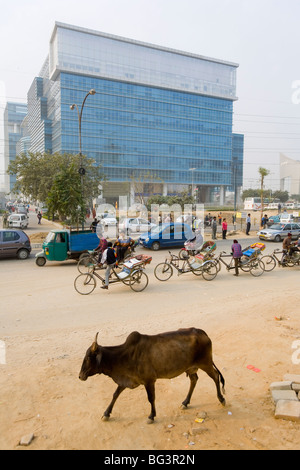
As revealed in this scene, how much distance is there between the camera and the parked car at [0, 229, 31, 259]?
55.2 feet

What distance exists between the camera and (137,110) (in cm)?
9462

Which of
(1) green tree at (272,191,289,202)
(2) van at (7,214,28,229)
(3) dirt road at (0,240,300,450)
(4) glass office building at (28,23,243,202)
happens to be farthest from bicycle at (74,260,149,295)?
(1) green tree at (272,191,289,202)

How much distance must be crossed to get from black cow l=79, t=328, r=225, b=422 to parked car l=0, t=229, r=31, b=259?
14095 mm

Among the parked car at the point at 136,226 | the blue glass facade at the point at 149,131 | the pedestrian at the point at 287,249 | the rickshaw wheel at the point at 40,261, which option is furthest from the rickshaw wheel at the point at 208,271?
the blue glass facade at the point at 149,131

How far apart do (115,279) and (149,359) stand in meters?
6.65

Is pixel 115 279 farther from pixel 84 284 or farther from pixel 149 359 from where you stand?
pixel 149 359

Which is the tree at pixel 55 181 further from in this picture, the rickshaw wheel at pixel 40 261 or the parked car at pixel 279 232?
the parked car at pixel 279 232

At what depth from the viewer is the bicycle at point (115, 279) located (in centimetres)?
1076

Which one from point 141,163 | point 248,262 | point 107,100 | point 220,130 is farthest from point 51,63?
point 248,262

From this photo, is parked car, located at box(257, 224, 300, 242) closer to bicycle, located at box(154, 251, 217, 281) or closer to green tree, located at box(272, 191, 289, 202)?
bicycle, located at box(154, 251, 217, 281)

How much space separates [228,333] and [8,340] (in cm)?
463

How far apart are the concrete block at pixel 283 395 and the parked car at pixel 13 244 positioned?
589 inches

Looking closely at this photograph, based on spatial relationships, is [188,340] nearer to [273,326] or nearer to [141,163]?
[273,326]

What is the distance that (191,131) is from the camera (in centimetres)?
10238
